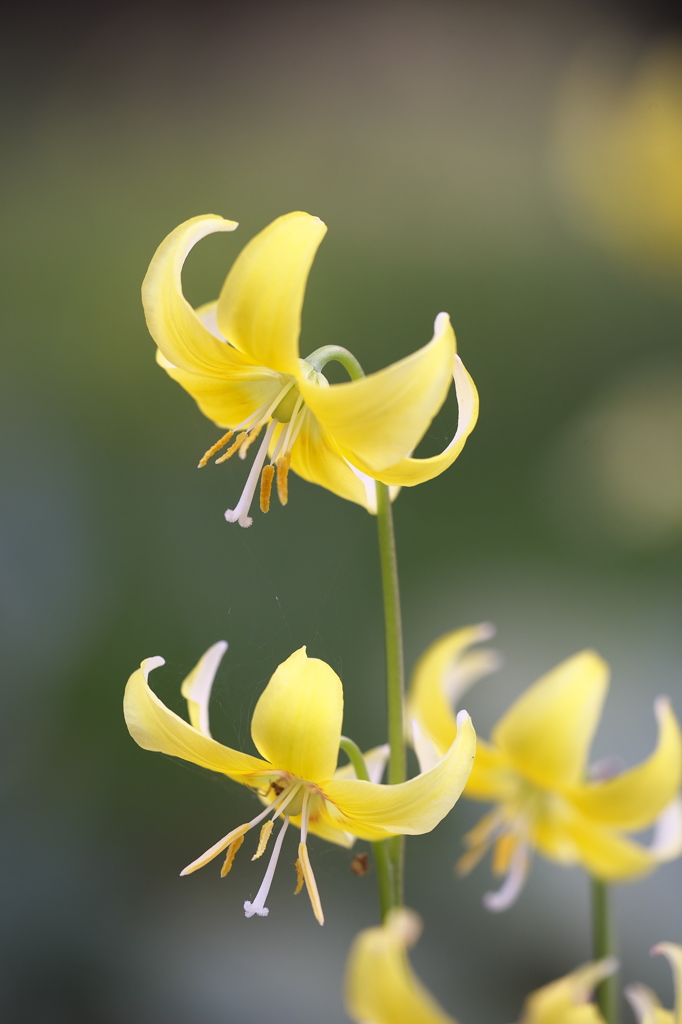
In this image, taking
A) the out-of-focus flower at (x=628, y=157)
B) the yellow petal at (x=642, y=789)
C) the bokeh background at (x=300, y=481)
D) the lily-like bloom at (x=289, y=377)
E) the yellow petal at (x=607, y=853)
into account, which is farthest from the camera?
the out-of-focus flower at (x=628, y=157)

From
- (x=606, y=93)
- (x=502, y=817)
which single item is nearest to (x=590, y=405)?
(x=606, y=93)

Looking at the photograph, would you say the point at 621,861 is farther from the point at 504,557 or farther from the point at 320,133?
the point at 320,133

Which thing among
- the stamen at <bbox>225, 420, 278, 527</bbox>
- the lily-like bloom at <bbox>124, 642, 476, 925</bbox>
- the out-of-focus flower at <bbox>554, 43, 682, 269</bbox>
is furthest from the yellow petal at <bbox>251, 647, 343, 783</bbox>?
the out-of-focus flower at <bbox>554, 43, 682, 269</bbox>

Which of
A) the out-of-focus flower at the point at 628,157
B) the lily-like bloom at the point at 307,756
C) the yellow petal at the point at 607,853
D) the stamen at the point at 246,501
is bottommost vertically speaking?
the yellow petal at the point at 607,853

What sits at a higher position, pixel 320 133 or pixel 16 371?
pixel 320 133

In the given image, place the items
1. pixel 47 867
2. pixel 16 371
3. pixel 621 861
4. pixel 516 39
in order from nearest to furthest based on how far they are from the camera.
A: pixel 621 861 → pixel 47 867 → pixel 16 371 → pixel 516 39

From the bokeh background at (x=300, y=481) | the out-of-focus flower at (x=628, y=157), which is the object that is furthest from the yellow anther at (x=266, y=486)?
the out-of-focus flower at (x=628, y=157)

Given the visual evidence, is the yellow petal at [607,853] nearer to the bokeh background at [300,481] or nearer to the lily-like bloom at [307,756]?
the lily-like bloom at [307,756]

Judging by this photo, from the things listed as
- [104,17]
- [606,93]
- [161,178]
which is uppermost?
[104,17]
